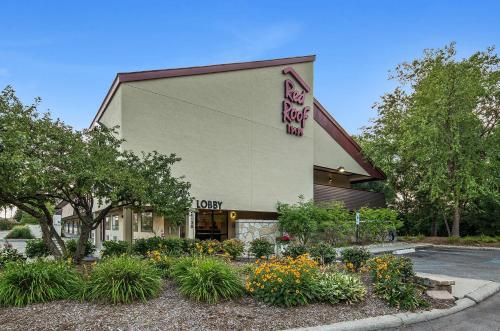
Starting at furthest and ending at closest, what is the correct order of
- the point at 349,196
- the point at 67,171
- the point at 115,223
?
1. the point at 349,196
2. the point at 115,223
3. the point at 67,171

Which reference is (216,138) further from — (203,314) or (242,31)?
(203,314)

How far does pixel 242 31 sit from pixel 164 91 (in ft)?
12.8

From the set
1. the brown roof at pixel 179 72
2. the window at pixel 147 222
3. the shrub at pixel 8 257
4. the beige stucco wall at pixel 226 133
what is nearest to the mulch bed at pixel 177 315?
the shrub at pixel 8 257

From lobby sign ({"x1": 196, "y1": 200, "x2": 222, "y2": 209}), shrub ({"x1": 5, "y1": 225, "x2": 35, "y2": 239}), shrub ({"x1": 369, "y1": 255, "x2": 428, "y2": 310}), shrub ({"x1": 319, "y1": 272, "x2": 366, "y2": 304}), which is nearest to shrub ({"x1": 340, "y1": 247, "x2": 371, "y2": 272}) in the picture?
shrub ({"x1": 369, "y1": 255, "x2": 428, "y2": 310})

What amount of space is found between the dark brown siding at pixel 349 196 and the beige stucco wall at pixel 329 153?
58.8 inches

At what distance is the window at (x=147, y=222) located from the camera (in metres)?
16.2

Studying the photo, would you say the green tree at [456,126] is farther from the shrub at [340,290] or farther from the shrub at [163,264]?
the shrub at [163,264]

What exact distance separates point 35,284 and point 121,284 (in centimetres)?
141

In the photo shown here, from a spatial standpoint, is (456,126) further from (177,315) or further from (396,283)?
(177,315)

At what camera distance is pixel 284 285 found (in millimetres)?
6090

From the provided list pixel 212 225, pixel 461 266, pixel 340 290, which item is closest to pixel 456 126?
pixel 461 266

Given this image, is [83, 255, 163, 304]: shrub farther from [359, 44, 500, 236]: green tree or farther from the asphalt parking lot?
[359, 44, 500, 236]: green tree

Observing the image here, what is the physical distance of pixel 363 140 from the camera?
27297 millimetres

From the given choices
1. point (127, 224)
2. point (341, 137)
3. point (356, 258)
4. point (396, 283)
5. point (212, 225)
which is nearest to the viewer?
point (396, 283)
